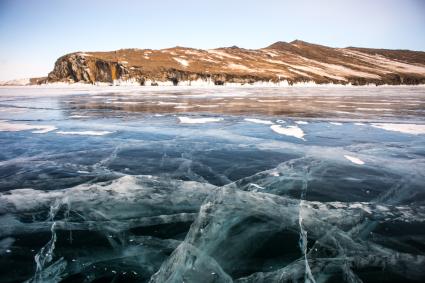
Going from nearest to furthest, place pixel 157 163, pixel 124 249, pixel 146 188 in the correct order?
pixel 124 249
pixel 146 188
pixel 157 163

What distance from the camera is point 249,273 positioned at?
257 centimetres

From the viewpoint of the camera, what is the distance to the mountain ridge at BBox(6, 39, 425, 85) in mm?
66062

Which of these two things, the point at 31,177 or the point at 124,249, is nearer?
the point at 124,249

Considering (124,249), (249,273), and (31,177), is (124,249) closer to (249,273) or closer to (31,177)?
(249,273)

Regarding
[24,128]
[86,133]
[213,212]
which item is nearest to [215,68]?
[24,128]

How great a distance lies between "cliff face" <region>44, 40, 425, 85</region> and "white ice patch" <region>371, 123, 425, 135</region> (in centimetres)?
5721

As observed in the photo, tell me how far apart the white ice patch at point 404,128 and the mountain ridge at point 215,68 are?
56761 mm

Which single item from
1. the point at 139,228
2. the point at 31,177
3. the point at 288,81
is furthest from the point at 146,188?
the point at 288,81

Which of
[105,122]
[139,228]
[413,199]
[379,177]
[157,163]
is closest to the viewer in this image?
[139,228]

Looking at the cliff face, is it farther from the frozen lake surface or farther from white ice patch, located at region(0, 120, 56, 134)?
the frozen lake surface

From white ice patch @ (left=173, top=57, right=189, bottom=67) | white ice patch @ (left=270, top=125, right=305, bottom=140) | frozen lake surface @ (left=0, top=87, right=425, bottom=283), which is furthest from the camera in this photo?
white ice patch @ (left=173, top=57, right=189, bottom=67)

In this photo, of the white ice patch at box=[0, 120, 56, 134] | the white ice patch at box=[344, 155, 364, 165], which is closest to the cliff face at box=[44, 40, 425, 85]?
the white ice patch at box=[0, 120, 56, 134]

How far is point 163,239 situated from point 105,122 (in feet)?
29.2

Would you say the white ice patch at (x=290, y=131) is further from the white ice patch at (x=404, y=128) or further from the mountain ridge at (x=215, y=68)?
the mountain ridge at (x=215, y=68)
